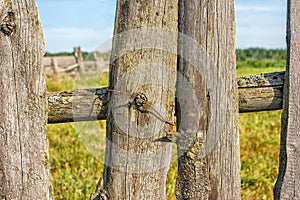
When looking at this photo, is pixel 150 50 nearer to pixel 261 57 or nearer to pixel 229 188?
pixel 229 188

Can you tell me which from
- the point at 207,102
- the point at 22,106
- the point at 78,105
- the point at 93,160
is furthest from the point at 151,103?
the point at 93,160

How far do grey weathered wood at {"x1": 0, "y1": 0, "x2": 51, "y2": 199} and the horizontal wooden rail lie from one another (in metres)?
0.14

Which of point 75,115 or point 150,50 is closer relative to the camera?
point 150,50

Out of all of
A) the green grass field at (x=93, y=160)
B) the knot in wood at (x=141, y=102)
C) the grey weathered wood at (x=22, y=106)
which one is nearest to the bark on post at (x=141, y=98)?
the knot in wood at (x=141, y=102)

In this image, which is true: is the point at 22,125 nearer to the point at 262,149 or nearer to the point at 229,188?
the point at 229,188

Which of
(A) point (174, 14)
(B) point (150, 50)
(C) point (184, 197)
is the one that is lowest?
(C) point (184, 197)

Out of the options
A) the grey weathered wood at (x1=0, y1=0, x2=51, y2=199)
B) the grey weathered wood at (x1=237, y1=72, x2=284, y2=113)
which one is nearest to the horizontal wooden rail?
the grey weathered wood at (x1=237, y1=72, x2=284, y2=113)

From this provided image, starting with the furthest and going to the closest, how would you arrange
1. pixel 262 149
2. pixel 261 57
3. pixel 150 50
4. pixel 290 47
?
pixel 261 57
pixel 262 149
pixel 290 47
pixel 150 50

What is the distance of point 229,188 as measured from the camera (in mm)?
1882

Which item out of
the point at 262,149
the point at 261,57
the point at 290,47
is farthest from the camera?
the point at 261,57

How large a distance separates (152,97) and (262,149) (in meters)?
3.84

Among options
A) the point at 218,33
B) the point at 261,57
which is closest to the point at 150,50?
the point at 218,33

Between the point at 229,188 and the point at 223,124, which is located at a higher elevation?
the point at 223,124

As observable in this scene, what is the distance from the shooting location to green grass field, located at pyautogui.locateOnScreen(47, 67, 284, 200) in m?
2.54
